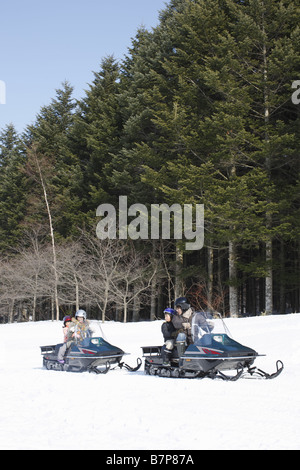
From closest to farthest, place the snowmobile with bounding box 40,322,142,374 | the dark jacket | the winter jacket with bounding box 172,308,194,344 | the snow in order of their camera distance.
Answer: the snow, the winter jacket with bounding box 172,308,194,344, the dark jacket, the snowmobile with bounding box 40,322,142,374

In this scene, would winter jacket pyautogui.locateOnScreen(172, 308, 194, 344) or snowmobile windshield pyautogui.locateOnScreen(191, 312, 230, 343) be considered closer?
snowmobile windshield pyautogui.locateOnScreen(191, 312, 230, 343)

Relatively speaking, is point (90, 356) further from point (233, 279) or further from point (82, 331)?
point (233, 279)

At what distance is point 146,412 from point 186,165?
810 inches

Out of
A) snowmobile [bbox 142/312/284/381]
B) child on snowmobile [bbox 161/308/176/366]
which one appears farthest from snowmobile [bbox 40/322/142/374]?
snowmobile [bbox 142/312/284/381]

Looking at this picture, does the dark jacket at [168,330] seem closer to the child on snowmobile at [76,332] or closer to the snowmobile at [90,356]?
the snowmobile at [90,356]

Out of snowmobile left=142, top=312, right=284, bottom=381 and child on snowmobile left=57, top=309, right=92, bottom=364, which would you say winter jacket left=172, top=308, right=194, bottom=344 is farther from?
child on snowmobile left=57, top=309, right=92, bottom=364

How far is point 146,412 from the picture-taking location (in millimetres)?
6461

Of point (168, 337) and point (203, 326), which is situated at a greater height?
point (203, 326)

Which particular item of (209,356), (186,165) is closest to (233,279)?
(186,165)

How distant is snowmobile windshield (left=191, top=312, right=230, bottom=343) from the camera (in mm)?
10297

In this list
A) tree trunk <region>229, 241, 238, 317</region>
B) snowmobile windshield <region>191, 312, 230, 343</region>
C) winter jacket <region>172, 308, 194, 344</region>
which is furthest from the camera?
tree trunk <region>229, 241, 238, 317</region>

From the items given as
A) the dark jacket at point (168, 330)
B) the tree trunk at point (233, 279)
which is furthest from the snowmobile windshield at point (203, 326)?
the tree trunk at point (233, 279)

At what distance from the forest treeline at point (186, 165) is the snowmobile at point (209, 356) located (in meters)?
12.5

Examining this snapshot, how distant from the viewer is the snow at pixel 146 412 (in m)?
5.05
